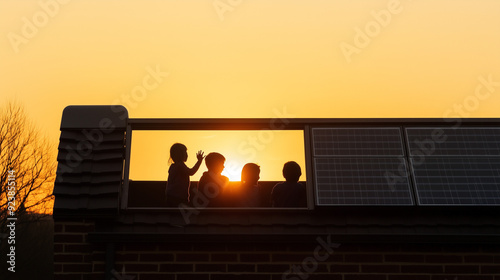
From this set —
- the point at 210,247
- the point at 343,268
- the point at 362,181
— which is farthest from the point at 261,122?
the point at 343,268

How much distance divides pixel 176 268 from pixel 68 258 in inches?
54.6

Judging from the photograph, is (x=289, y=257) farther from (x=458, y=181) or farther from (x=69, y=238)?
(x=69, y=238)

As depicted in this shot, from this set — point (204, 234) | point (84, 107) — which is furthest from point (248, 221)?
point (84, 107)

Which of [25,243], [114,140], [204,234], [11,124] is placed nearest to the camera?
[204,234]

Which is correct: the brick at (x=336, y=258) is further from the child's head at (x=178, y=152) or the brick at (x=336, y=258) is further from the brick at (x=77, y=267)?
the brick at (x=77, y=267)

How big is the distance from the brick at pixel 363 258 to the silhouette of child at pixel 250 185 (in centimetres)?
146

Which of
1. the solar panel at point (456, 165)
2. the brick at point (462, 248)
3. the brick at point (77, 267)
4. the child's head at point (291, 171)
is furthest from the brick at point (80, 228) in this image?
the brick at point (462, 248)

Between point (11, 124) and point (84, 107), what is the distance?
115 ft

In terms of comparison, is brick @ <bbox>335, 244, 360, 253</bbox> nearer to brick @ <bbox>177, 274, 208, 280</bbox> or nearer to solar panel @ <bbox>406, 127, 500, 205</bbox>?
solar panel @ <bbox>406, 127, 500, 205</bbox>

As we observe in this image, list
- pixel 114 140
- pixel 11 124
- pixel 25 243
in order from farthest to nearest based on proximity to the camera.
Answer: pixel 25 243, pixel 11 124, pixel 114 140

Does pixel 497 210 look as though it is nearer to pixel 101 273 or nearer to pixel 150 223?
pixel 150 223

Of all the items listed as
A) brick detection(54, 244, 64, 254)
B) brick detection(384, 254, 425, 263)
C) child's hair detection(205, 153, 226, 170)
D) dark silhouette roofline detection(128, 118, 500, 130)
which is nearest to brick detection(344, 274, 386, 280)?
brick detection(384, 254, 425, 263)

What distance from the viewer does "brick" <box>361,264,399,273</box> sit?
614 centimetres

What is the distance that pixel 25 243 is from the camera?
42.0 metres
